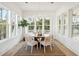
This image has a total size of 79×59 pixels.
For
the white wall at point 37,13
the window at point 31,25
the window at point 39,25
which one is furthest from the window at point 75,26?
the window at point 31,25

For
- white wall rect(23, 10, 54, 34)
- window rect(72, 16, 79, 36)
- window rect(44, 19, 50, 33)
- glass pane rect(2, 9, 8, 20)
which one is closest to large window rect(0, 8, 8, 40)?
glass pane rect(2, 9, 8, 20)

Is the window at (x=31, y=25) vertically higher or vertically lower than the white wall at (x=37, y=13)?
lower

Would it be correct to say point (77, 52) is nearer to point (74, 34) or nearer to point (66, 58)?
point (74, 34)

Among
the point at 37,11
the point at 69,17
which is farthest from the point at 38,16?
the point at 69,17

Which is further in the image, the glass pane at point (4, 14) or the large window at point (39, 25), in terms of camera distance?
the large window at point (39, 25)

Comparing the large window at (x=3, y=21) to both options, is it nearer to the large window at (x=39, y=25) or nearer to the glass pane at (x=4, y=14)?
the glass pane at (x=4, y=14)

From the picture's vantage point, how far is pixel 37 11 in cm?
1056

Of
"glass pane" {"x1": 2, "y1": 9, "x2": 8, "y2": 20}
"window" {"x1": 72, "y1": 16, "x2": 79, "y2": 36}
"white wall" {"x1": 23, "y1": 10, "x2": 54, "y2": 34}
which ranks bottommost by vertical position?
"window" {"x1": 72, "y1": 16, "x2": 79, "y2": 36}

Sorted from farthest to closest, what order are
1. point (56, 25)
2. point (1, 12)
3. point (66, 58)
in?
point (56, 25) < point (1, 12) < point (66, 58)

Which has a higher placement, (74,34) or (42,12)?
(42,12)

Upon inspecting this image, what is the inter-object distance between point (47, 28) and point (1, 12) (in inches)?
229

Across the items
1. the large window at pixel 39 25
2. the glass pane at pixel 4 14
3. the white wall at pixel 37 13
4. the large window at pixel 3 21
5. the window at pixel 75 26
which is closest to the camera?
the large window at pixel 3 21

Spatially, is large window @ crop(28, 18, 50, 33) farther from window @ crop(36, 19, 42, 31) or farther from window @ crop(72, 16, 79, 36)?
window @ crop(72, 16, 79, 36)

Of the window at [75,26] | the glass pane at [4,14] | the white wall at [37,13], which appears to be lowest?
the window at [75,26]
